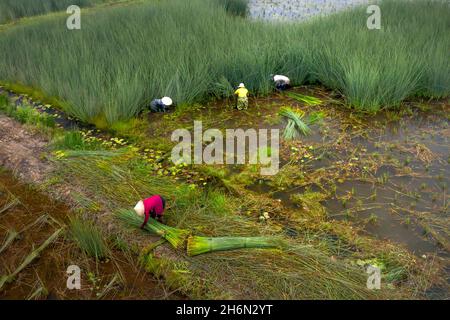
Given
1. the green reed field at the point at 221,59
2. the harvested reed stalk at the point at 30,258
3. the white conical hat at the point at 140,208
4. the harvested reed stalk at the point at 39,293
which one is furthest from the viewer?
the green reed field at the point at 221,59

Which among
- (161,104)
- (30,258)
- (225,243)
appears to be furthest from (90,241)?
(161,104)

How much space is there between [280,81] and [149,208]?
3363mm

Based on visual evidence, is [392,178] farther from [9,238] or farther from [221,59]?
[9,238]

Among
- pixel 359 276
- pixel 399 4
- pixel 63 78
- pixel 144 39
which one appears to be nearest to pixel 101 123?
pixel 63 78

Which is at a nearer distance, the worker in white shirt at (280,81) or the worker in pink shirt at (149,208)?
the worker in pink shirt at (149,208)

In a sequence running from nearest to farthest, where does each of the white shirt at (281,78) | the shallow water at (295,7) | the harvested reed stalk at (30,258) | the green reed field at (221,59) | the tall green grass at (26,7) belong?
the harvested reed stalk at (30,258) < the green reed field at (221,59) < the white shirt at (281,78) < the shallow water at (295,7) < the tall green grass at (26,7)

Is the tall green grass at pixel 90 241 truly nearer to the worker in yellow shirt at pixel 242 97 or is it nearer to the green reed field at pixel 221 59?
the green reed field at pixel 221 59

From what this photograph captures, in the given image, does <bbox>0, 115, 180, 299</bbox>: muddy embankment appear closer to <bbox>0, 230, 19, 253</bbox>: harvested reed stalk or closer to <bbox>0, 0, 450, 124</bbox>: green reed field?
<bbox>0, 230, 19, 253</bbox>: harvested reed stalk

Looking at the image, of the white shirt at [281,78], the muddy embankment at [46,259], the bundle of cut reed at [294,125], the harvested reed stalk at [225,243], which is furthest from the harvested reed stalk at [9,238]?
the white shirt at [281,78]

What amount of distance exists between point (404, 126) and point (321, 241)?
8.08 feet

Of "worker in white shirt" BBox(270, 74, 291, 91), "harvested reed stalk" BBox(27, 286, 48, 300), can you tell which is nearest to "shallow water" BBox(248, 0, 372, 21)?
"worker in white shirt" BBox(270, 74, 291, 91)

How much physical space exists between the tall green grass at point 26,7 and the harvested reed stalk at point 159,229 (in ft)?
30.5

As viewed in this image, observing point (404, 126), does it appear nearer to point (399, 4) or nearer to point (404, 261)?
point (404, 261)

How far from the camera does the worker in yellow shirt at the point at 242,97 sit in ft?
16.3
